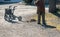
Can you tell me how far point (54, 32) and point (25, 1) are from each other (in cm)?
1976

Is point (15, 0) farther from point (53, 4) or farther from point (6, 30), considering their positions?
point (6, 30)

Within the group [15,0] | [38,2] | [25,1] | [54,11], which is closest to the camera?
[38,2]

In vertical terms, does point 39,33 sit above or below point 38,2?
below

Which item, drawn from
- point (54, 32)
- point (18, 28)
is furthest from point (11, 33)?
point (54, 32)

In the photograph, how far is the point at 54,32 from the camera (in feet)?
39.2

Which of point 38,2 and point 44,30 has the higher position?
point 38,2

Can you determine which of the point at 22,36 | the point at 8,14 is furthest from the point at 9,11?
the point at 22,36

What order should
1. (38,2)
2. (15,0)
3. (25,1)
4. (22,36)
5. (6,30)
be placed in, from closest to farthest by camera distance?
1. (22,36)
2. (6,30)
3. (38,2)
4. (25,1)
5. (15,0)

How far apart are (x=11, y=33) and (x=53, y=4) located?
381 inches

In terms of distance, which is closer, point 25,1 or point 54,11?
point 54,11

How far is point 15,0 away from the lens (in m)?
37.1

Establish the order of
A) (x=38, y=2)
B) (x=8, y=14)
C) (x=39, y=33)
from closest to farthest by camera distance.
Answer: (x=39, y=33) < (x=38, y=2) < (x=8, y=14)

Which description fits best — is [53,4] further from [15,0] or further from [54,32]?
[15,0]

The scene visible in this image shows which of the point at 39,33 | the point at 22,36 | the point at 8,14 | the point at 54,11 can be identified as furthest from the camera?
the point at 54,11
